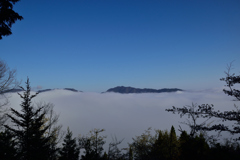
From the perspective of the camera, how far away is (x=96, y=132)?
27625 millimetres

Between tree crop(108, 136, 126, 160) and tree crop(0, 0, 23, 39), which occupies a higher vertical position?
tree crop(0, 0, 23, 39)

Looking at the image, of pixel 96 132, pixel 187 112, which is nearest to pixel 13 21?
pixel 187 112

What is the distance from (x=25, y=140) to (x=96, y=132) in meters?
16.7

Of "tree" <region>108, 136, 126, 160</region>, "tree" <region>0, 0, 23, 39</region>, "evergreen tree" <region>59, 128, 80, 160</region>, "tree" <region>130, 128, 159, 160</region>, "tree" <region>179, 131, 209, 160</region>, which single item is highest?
"tree" <region>0, 0, 23, 39</region>

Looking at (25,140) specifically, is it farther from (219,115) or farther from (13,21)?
(219,115)

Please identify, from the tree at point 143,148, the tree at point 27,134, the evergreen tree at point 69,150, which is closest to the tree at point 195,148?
the tree at point 143,148

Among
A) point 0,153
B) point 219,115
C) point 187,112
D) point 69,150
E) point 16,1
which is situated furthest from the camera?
point 69,150

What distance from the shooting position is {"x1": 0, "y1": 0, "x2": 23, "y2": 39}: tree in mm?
5164

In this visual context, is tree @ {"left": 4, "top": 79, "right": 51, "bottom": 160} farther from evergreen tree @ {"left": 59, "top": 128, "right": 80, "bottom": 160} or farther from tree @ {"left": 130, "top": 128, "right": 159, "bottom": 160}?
tree @ {"left": 130, "top": 128, "right": 159, "bottom": 160}

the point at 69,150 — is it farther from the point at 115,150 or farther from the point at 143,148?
the point at 143,148

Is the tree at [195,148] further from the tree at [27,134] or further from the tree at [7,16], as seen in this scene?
the tree at [27,134]

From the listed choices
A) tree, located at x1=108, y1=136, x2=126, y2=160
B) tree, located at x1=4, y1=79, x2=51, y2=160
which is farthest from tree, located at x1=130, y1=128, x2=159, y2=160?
tree, located at x1=4, y1=79, x2=51, y2=160

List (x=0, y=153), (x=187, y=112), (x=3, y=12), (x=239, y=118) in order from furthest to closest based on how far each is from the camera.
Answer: (x=0, y=153), (x=187, y=112), (x=239, y=118), (x=3, y=12)

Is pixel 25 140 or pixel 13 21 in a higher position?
pixel 13 21
